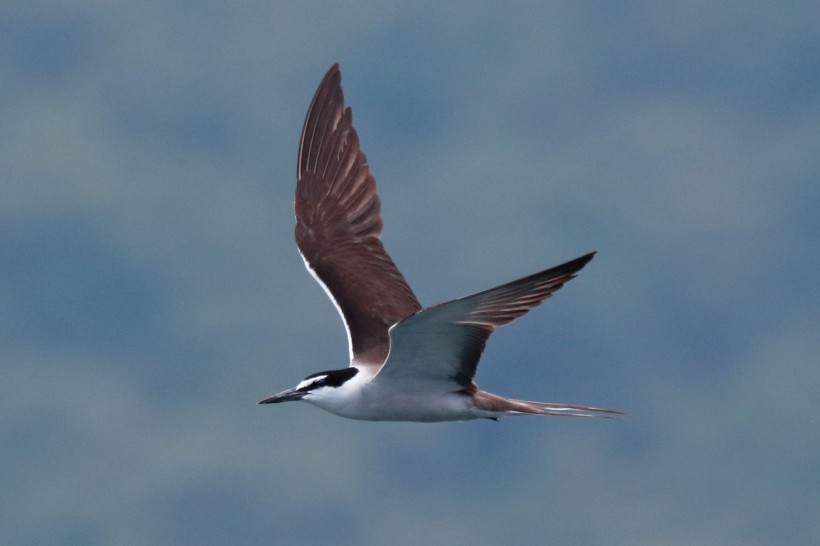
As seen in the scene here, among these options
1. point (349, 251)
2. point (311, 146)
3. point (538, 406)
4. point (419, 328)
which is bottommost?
point (538, 406)

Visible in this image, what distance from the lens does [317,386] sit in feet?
52.5

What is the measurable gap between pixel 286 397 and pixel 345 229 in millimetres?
3592

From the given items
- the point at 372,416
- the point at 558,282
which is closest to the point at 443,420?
the point at 372,416

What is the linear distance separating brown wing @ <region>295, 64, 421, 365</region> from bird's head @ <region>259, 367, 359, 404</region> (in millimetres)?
793

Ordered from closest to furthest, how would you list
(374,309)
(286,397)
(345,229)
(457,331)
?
(457,331)
(286,397)
(374,309)
(345,229)

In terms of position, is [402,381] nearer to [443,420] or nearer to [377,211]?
[443,420]

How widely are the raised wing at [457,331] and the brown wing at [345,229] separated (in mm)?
1463

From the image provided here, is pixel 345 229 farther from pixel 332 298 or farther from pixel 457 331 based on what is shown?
pixel 457 331

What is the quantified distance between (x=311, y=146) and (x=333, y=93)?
0.81 m

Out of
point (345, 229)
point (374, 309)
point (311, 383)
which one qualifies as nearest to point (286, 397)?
point (311, 383)

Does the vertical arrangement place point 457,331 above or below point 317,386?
above

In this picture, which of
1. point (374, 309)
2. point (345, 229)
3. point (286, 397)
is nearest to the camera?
point (286, 397)

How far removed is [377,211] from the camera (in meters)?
19.2

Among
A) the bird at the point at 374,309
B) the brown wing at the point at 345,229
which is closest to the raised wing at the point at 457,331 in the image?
the bird at the point at 374,309
